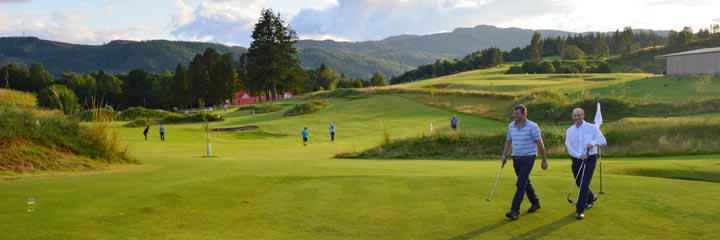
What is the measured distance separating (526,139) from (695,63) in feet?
254

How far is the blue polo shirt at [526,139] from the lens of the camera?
925 centimetres

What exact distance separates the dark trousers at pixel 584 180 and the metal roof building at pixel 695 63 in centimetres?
7405

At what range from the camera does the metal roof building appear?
2795 inches

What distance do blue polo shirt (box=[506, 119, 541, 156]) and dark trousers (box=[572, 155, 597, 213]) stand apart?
3.35 ft

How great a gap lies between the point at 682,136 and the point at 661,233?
793 inches

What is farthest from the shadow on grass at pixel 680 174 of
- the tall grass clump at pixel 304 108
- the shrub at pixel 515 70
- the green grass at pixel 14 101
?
the shrub at pixel 515 70

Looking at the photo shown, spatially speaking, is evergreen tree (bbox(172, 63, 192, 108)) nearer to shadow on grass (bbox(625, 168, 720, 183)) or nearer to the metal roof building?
the metal roof building

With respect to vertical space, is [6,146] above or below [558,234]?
above

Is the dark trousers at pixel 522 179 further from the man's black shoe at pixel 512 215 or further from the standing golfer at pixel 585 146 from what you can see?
the standing golfer at pixel 585 146

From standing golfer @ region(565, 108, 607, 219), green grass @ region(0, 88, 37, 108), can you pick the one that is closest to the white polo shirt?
standing golfer @ region(565, 108, 607, 219)

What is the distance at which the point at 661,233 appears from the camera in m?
7.76

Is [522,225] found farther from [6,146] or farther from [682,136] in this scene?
[682,136]

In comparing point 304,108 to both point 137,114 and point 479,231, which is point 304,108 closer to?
point 137,114

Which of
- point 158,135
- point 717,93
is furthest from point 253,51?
point 717,93
